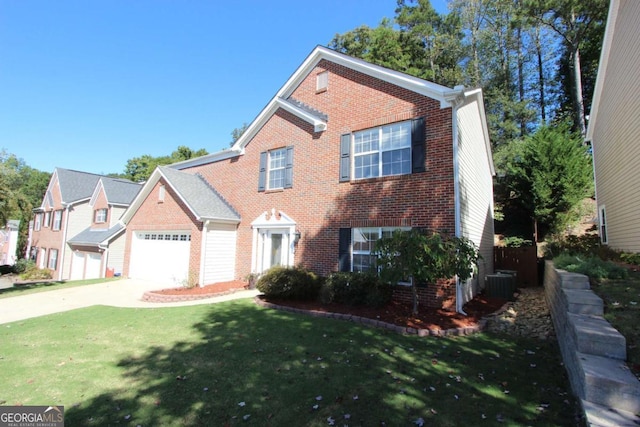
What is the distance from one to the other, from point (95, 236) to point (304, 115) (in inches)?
767

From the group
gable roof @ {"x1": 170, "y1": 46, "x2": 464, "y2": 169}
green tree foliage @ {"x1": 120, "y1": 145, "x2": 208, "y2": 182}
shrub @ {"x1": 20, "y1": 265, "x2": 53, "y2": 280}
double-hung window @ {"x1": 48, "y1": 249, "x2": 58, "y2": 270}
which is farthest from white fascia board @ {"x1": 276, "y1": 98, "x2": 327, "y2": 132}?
green tree foliage @ {"x1": 120, "y1": 145, "x2": 208, "y2": 182}

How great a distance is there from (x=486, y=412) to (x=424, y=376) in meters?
1.06

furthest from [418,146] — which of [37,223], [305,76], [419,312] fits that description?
[37,223]

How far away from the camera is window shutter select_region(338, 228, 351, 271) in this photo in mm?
10320

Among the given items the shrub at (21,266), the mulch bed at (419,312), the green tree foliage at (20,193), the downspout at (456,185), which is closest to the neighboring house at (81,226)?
the shrub at (21,266)

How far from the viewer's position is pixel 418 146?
366 inches

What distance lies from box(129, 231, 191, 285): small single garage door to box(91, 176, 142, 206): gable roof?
804cm

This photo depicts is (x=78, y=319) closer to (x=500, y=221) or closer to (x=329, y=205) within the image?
(x=329, y=205)

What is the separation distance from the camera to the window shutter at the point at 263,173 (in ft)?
44.5

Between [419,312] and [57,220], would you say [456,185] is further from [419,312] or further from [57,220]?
[57,220]

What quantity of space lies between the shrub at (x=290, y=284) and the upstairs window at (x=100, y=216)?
19661mm

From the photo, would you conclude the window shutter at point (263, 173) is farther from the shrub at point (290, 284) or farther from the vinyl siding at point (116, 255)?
the vinyl siding at point (116, 255)

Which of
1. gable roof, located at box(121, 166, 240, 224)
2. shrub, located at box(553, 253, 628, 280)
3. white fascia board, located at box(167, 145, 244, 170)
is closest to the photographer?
shrub, located at box(553, 253, 628, 280)

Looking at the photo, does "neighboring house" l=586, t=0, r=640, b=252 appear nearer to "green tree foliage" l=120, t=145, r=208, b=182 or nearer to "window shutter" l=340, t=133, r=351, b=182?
"window shutter" l=340, t=133, r=351, b=182
